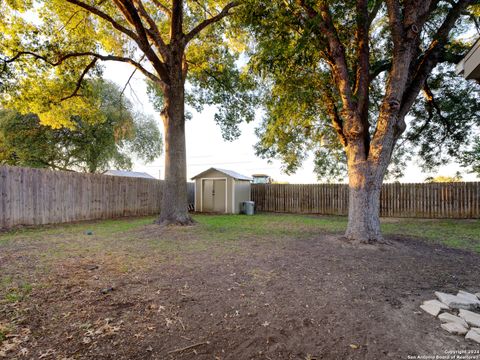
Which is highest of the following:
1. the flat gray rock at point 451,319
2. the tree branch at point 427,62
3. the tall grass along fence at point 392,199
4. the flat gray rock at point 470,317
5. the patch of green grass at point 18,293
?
the tree branch at point 427,62

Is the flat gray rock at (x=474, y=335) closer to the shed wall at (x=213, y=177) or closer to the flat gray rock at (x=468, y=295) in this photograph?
the flat gray rock at (x=468, y=295)

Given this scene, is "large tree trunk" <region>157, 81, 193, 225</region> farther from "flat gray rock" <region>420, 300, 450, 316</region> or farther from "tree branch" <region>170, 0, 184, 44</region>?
"flat gray rock" <region>420, 300, 450, 316</region>

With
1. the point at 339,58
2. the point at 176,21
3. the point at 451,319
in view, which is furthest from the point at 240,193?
the point at 451,319

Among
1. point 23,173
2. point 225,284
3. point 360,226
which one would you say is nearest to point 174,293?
point 225,284

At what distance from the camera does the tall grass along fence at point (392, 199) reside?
1010 cm

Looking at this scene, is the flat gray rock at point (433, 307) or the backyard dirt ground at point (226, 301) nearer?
the backyard dirt ground at point (226, 301)

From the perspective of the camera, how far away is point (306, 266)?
3518 millimetres

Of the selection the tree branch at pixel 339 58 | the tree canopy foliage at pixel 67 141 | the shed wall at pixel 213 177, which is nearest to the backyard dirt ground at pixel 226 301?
the tree branch at pixel 339 58

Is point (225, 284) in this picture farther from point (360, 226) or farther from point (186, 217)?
point (186, 217)

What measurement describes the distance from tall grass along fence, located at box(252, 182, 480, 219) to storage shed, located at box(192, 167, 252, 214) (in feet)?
4.37

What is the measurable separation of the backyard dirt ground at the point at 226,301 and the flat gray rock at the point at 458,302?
0.20 m

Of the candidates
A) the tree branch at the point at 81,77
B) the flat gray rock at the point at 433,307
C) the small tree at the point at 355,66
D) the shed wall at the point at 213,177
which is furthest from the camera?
the shed wall at the point at 213,177

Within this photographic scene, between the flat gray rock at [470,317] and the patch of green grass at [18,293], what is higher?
the flat gray rock at [470,317]

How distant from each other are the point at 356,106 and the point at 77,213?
8953mm
